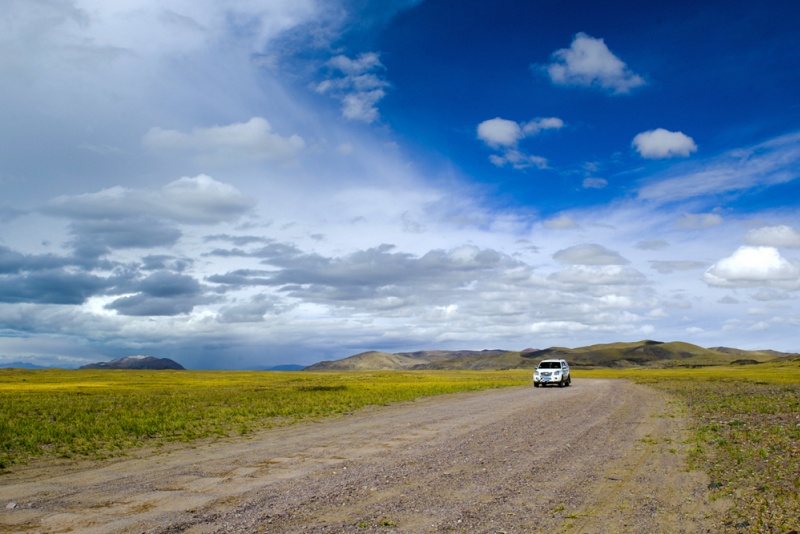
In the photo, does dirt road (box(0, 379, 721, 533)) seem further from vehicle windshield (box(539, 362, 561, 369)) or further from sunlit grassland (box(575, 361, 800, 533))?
vehicle windshield (box(539, 362, 561, 369))

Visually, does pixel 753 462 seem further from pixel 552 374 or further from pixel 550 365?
pixel 550 365

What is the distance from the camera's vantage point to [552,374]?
1996 inches

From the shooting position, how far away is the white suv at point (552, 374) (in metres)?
50.5

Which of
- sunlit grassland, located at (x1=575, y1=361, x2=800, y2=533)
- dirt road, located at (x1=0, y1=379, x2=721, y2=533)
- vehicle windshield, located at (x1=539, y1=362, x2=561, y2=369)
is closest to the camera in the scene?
dirt road, located at (x1=0, y1=379, x2=721, y2=533)

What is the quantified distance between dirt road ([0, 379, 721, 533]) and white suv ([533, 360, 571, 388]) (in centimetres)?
3270

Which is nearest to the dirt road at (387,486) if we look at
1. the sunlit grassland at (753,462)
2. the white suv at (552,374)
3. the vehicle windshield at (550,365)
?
the sunlit grassland at (753,462)

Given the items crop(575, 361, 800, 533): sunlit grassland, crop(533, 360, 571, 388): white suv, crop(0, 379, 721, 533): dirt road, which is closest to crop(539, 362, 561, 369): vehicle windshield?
crop(533, 360, 571, 388): white suv

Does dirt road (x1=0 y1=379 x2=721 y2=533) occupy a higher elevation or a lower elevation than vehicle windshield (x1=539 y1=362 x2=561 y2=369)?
lower

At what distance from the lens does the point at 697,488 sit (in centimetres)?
1041

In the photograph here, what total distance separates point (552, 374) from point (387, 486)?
4322cm

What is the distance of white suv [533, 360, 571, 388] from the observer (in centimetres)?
5050

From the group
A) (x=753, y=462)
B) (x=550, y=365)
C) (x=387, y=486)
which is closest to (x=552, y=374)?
(x=550, y=365)

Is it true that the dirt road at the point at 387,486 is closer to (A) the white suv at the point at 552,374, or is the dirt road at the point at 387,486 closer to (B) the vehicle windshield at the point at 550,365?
(A) the white suv at the point at 552,374

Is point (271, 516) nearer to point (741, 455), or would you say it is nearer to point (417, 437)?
point (417, 437)
